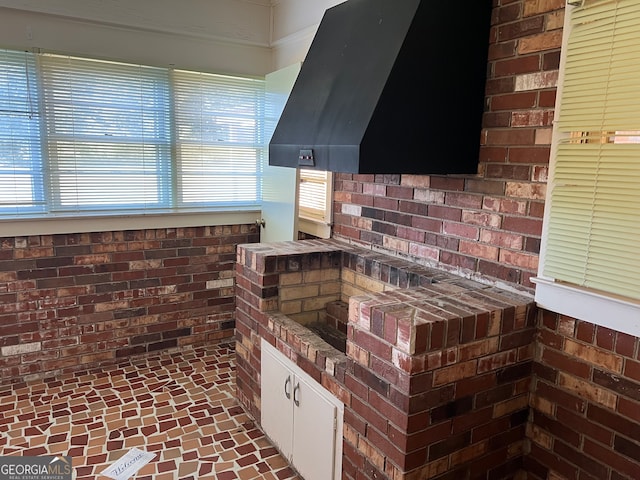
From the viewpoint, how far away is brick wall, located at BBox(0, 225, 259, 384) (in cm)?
318

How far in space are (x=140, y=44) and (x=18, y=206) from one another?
1.41 m

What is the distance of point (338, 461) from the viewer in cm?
197

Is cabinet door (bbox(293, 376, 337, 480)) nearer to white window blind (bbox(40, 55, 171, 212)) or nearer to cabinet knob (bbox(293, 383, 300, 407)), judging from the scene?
cabinet knob (bbox(293, 383, 300, 407))

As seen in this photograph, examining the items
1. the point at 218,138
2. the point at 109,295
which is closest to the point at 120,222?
the point at 109,295

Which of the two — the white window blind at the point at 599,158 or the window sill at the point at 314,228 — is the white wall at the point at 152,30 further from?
the white window blind at the point at 599,158

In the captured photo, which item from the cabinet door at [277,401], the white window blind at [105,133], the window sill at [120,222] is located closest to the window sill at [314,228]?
the window sill at [120,222]

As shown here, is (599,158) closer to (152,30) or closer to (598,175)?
(598,175)

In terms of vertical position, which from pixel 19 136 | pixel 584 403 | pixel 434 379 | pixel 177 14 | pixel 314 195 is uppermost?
pixel 177 14

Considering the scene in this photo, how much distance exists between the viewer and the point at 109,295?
3461 millimetres

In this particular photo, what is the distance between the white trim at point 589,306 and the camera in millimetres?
1508

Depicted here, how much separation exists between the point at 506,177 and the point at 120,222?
8.84 feet

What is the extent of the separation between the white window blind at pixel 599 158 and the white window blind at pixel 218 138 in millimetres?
2640

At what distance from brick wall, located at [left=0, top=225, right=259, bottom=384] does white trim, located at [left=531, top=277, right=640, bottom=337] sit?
263 centimetres

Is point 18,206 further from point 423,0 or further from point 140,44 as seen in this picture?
point 423,0
